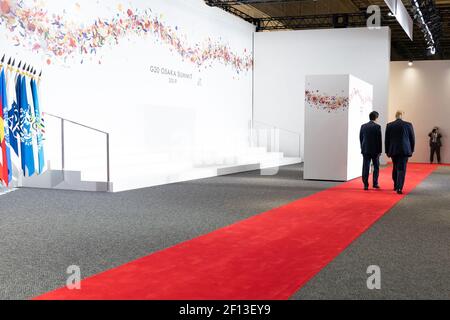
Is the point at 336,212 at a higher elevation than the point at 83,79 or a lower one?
lower

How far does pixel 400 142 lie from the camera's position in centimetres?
910

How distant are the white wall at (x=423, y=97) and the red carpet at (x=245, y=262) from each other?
13188 mm

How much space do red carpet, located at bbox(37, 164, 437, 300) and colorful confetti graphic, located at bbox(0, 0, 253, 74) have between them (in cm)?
552

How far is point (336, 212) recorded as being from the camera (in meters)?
7.48

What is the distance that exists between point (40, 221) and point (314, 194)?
4.73 m

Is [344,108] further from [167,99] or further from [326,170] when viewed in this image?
[167,99]

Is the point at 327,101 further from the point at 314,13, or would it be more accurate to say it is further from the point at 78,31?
the point at 314,13

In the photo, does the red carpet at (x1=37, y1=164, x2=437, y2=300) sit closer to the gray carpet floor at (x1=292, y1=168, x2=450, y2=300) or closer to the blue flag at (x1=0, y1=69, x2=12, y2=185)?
the gray carpet floor at (x1=292, y1=168, x2=450, y2=300)

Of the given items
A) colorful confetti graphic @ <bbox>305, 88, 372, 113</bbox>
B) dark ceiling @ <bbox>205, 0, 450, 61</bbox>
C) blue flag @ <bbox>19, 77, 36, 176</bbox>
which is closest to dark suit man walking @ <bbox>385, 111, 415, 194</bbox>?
colorful confetti graphic @ <bbox>305, 88, 372, 113</bbox>

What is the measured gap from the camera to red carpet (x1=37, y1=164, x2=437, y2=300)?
12.5 ft

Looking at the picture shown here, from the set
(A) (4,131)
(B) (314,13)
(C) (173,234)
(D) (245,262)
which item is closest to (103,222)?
(C) (173,234)

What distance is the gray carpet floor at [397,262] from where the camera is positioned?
12.6 feet
